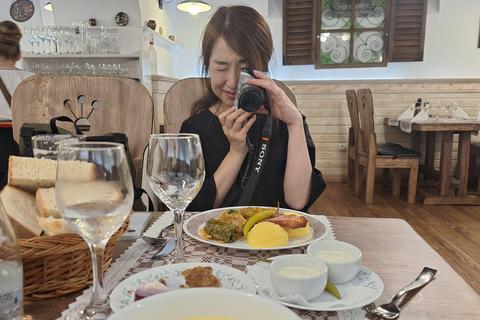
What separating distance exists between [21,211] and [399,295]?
574 millimetres

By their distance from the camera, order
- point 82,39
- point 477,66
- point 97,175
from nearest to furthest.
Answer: point 97,175
point 82,39
point 477,66

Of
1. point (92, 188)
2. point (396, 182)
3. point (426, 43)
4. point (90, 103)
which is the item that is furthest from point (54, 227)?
point (426, 43)

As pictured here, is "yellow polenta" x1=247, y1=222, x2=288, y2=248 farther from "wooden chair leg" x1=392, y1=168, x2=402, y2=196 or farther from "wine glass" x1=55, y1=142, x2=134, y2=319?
"wooden chair leg" x1=392, y1=168, x2=402, y2=196

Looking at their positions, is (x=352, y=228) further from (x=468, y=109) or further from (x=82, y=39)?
(x=468, y=109)

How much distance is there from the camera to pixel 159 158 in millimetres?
594

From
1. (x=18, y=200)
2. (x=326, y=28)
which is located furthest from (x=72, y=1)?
(x=18, y=200)

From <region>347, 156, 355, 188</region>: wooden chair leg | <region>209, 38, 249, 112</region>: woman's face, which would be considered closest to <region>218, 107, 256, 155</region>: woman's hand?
<region>209, 38, 249, 112</region>: woman's face

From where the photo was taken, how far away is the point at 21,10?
4512 mm

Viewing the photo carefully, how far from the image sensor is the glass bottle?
428mm

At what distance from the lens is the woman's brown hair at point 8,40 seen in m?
2.27

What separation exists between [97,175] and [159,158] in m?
0.17

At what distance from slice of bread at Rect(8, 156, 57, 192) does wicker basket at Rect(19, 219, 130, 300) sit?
135mm

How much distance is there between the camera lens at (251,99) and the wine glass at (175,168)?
19.3 inches

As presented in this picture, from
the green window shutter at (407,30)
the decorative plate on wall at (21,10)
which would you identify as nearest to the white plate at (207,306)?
the green window shutter at (407,30)
